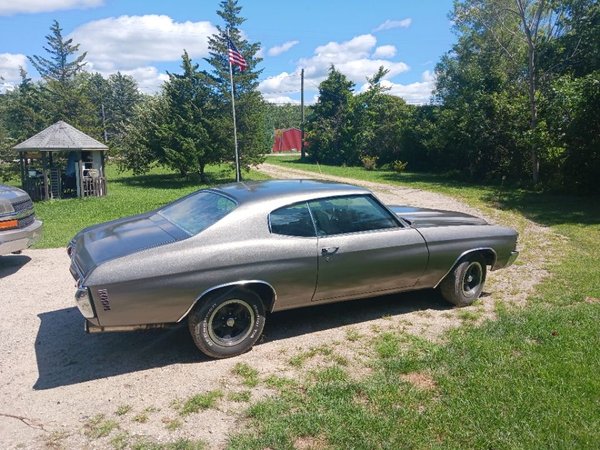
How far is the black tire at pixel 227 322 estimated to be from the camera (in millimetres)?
4043

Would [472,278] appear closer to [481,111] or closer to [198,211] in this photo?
[198,211]

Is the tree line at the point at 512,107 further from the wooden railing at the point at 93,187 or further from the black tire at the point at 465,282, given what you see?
the wooden railing at the point at 93,187

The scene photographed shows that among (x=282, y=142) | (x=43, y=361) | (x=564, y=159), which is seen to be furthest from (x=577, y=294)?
(x=282, y=142)

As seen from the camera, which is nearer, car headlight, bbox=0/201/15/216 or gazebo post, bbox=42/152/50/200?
car headlight, bbox=0/201/15/216

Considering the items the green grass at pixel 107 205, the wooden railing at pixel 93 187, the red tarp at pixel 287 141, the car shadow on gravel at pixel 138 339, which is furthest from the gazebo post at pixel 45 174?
the red tarp at pixel 287 141

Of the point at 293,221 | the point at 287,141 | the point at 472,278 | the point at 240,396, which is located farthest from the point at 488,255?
the point at 287,141

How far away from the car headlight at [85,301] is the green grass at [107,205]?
6030 mm

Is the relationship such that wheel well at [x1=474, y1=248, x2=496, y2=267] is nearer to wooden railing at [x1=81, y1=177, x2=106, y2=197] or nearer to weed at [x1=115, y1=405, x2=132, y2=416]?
weed at [x1=115, y1=405, x2=132, y2=416]

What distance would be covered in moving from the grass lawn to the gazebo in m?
15.3

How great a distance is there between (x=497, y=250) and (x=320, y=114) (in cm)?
3465

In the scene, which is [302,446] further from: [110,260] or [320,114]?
[320,114]

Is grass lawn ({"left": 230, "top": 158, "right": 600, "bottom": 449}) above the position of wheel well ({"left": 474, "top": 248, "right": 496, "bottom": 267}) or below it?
below

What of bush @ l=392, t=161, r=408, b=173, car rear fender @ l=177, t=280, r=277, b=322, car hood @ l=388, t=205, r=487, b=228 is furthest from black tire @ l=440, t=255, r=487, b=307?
bush @ l=392, t=161, r=408, b=173

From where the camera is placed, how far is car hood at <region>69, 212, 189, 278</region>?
157 inches
